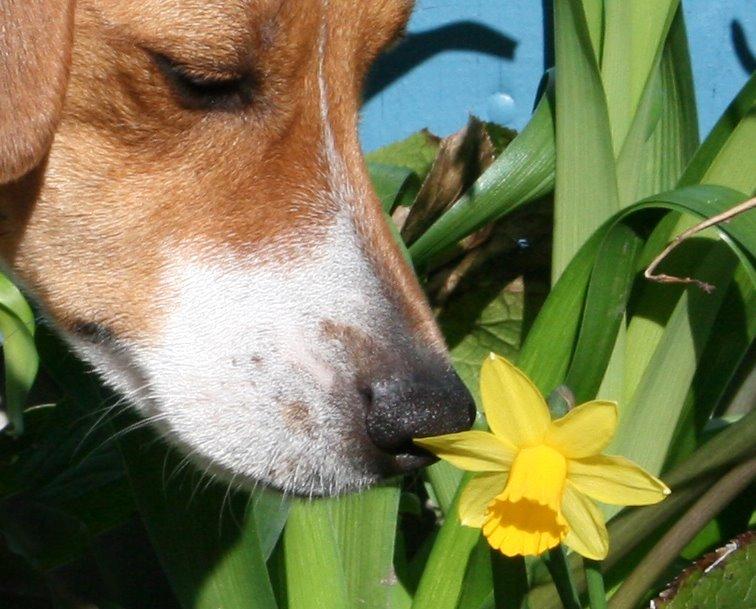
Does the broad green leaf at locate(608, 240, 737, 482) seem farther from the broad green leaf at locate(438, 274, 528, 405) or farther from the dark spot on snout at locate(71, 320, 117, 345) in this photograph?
the dark spot on snout at locate(71, 320, 117, 345)

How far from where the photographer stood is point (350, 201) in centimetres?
162

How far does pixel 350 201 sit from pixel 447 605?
547 mm

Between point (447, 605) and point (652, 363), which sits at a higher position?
point (652, 363)

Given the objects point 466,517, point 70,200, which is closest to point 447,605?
point 466,517

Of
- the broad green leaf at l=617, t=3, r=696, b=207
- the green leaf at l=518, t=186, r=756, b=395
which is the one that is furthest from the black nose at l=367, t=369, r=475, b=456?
the broad green leaf at l=617, t=3, r=696, b=207

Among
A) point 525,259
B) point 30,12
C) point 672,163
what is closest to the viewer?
point 30,12

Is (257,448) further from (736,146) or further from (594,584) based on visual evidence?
(736,146)

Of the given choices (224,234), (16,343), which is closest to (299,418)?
(224,234)

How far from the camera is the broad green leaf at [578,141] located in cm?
187

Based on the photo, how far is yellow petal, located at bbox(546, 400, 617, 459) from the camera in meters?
1.14

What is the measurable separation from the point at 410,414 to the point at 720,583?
40cm

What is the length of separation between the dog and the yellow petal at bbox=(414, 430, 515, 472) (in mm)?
238

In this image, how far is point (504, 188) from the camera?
1953 millimetres

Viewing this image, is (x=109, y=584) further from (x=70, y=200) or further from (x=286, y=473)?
(x=70, y=200)
